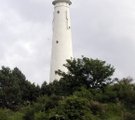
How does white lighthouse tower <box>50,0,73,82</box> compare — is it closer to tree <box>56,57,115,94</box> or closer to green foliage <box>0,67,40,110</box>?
green foliage <box>0,67,40,110</box>

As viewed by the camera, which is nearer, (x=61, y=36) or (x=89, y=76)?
(x=89, y=76)

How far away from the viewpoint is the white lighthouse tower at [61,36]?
48.4 m

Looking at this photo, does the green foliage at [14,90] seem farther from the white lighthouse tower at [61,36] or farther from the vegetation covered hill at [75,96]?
the white lighthouse tower at [61,36]

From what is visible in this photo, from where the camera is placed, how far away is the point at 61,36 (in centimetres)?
4938

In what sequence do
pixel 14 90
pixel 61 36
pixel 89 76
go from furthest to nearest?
1. pixel 61 36
2. pixel 14 90
3. pixel 89 76

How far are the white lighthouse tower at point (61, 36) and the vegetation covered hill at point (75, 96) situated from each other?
5834 mm

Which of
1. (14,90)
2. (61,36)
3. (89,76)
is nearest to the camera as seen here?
(89,76)

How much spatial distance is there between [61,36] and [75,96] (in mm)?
18138

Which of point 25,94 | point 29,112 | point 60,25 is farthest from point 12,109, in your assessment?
point 60,25

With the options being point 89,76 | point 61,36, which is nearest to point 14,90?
point 89,76

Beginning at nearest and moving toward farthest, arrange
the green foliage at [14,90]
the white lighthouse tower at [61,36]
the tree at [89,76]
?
the tree at [89,76], the green foliage at [14,90], the white lighthouse tower at [61,36]

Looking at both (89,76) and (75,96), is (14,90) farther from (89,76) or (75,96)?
(75,96)

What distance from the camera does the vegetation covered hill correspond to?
30.7m

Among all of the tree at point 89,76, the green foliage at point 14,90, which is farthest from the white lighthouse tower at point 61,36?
the tree at point 89,76
